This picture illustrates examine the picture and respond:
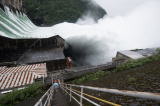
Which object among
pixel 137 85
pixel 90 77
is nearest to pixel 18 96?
pixel 90 77

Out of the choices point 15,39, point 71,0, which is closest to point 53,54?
point 15,39

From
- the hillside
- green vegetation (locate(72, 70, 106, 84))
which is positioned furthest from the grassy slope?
the hillside

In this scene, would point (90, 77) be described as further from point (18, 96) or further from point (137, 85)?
point (18, 96)

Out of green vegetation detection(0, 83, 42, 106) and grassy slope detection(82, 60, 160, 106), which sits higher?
grassy slope detection(82, 60, 160, 106)

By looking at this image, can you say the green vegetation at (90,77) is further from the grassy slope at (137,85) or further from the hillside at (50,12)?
the hillside at (50,12)

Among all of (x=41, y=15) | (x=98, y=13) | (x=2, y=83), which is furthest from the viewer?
(x=98, y=13)

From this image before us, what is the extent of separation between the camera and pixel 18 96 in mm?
5793

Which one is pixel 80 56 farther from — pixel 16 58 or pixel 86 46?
pixel 16 58

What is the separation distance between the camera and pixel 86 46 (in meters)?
30.2

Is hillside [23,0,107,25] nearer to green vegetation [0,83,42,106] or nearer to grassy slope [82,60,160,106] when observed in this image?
green vegetation [0,83,42,106]

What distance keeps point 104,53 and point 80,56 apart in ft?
29.7

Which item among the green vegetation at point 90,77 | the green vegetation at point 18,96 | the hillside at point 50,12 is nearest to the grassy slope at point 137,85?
the green vegetation at point 90,77

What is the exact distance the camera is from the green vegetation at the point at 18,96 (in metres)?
5.34

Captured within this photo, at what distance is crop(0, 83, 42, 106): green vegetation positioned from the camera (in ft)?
17.5
